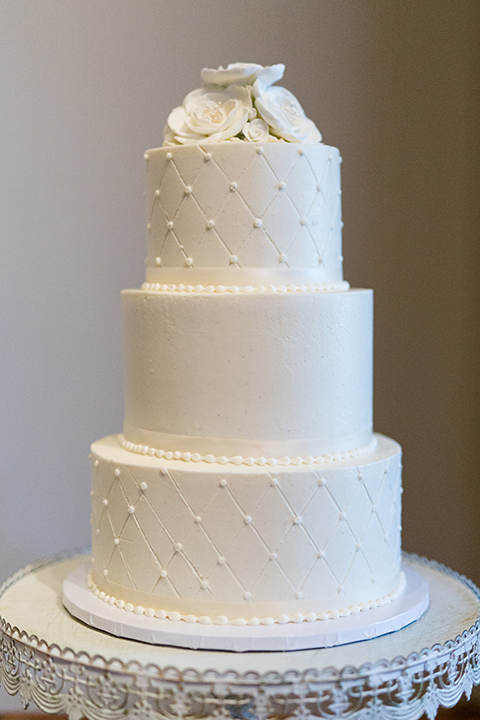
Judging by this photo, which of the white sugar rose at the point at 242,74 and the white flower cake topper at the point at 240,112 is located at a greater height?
the white sugar rose at the point at 242,74

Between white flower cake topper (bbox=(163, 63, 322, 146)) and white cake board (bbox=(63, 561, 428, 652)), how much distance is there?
1023 mm

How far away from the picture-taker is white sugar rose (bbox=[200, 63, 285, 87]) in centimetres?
186

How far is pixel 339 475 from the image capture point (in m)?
1.78

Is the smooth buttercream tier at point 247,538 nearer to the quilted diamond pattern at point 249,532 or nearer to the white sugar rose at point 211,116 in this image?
the quilted diamond pattern at point 249,532

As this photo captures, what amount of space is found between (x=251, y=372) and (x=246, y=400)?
0.06 metres

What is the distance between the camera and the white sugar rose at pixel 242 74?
186 centimetres

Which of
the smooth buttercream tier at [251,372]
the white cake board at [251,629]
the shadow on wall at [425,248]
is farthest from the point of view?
the shadow on wall at [425,248]

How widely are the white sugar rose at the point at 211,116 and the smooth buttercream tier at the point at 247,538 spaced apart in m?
0.72

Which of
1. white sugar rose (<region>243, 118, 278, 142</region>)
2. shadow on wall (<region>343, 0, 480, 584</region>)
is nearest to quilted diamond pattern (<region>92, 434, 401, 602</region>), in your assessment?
white sugar rose (<region>243, 118, 278, 142</region>)

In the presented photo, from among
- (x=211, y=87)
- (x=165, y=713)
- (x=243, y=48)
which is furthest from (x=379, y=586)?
(x=243, y=48)

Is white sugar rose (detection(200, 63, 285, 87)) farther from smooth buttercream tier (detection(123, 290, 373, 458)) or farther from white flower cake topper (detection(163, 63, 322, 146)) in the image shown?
smooth buttercream tier (detection(123, 290, 373, 458))

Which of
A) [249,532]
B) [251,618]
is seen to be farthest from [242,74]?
[251,618]

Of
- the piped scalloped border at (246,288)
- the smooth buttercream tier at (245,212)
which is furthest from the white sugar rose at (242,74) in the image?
the piped scalloped border at (246,288)

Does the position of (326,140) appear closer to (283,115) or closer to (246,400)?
(283,115)
